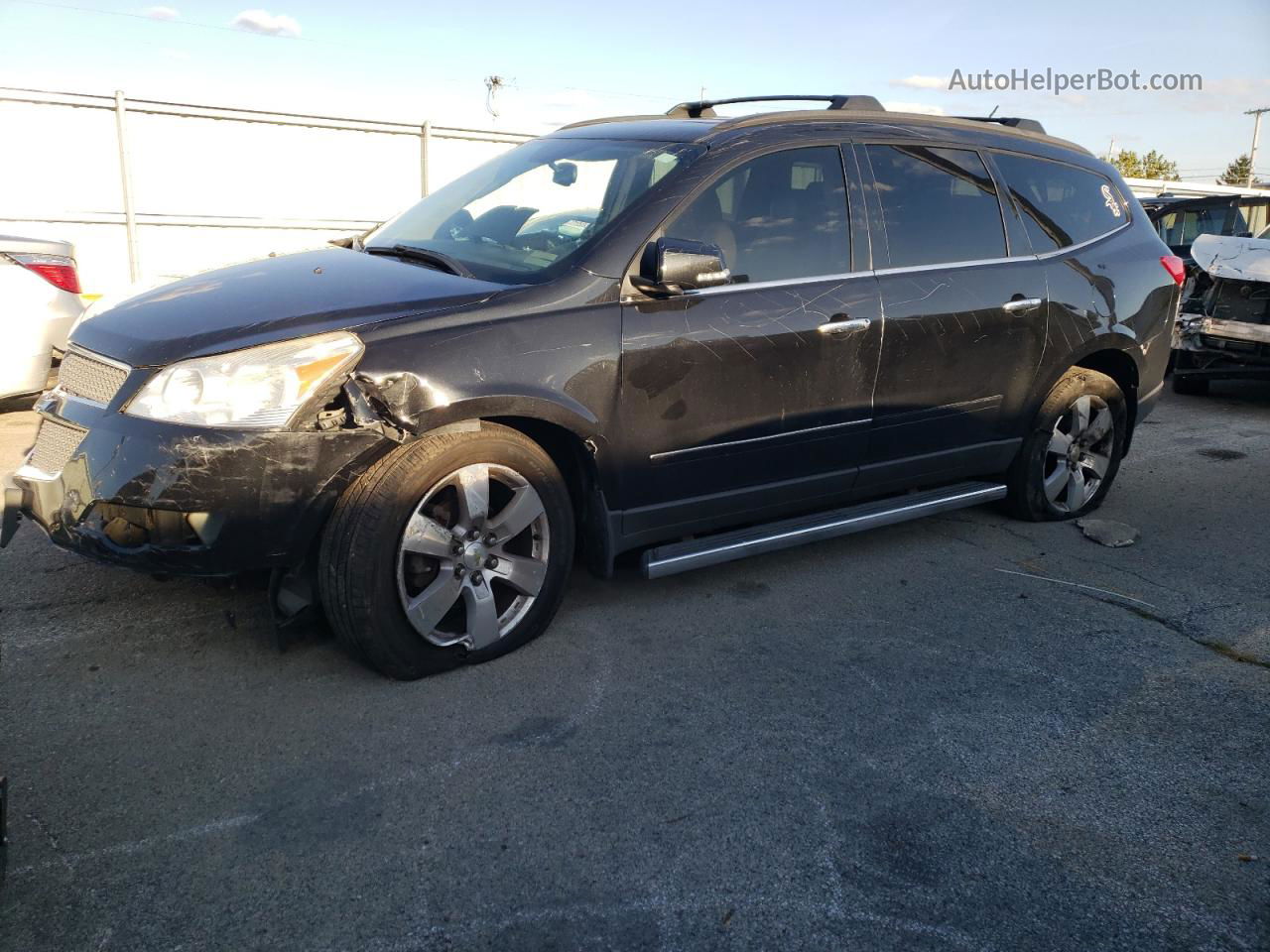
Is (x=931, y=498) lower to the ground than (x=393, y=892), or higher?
higher

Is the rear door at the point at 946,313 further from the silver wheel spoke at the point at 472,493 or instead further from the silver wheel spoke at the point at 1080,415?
the silver wheel spoke at the point at 472,493

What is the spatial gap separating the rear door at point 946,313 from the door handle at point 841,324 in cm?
16

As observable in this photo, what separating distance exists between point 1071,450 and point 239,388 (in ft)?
13.2

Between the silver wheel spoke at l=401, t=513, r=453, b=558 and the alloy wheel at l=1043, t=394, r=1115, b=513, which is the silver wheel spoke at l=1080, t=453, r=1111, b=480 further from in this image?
the silver wheel spoke at l=401, t=513, r=453, b=558

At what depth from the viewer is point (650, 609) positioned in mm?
4094

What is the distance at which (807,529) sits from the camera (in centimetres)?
426

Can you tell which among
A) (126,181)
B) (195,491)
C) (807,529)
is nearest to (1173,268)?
(807,529)

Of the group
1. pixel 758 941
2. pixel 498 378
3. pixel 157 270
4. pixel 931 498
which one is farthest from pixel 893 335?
pixel 157 270

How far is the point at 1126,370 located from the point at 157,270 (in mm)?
9747

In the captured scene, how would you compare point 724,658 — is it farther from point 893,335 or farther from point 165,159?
point 165,159

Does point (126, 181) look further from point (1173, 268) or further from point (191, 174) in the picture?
point (1173, 268)

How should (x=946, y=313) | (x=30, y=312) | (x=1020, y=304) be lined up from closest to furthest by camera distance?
(x=946, y=313)
(x=1020, y=304)
(x=30, y=312)

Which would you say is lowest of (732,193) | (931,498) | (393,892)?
(393,892)

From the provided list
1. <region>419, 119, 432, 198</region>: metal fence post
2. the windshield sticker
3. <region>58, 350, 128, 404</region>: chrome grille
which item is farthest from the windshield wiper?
<region>419, 119, 432, 198</region>: metal fence post
